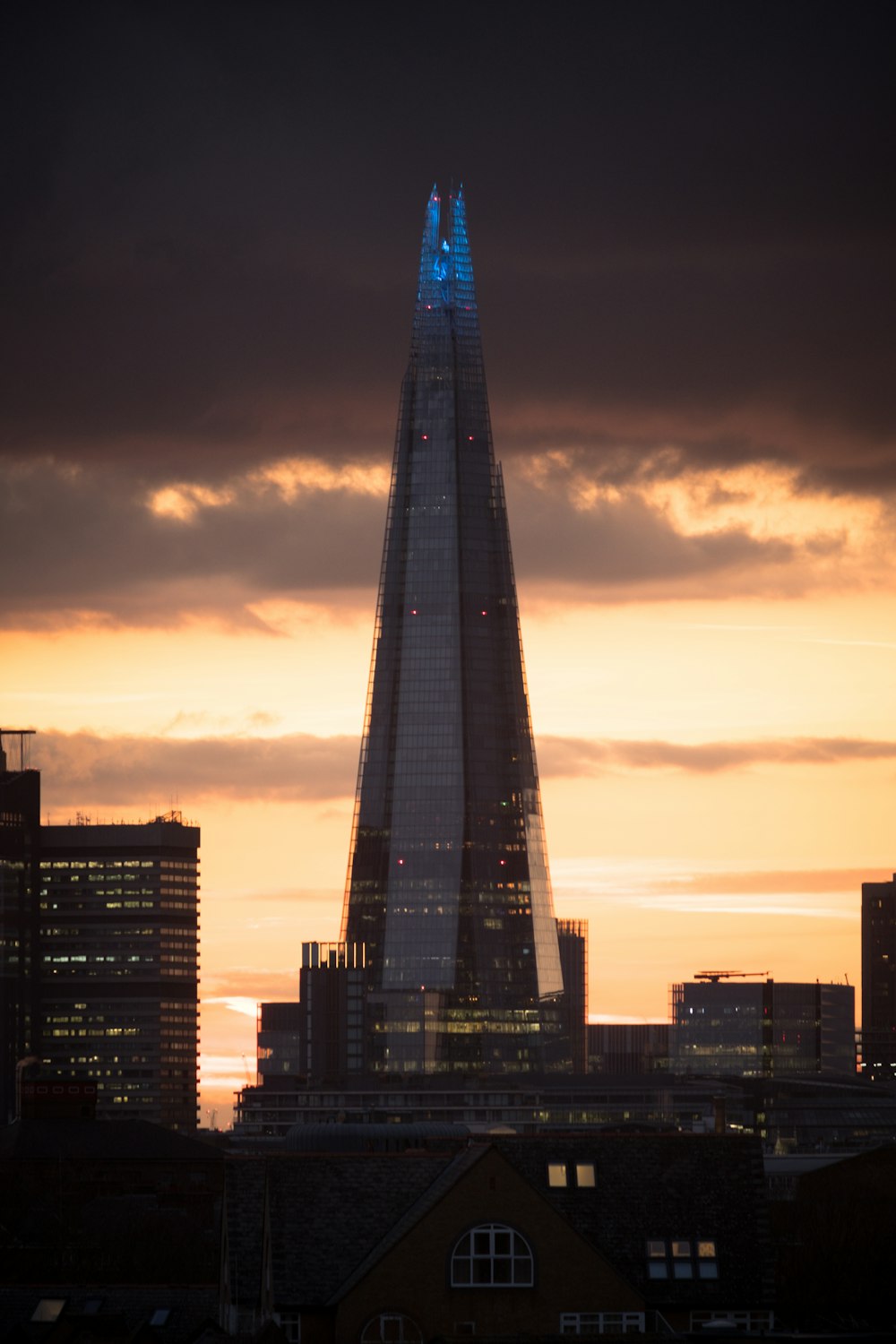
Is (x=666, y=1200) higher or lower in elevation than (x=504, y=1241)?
higher

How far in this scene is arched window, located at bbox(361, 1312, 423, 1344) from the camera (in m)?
91.3

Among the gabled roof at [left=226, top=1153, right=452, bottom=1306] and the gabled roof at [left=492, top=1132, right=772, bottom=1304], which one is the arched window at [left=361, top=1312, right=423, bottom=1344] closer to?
the gabled roof at [left=226, top=1153, right=452, bottom=1306]

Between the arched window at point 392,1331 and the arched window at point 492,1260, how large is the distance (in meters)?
1.85

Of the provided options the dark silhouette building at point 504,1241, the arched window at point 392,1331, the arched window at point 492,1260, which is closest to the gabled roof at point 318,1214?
the dark silhouette building at point 504,1241

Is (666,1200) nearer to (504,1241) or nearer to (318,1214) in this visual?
(504,1241)

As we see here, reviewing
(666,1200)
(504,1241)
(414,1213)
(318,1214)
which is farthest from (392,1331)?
(666,1200)

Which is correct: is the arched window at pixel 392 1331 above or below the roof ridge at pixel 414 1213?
below

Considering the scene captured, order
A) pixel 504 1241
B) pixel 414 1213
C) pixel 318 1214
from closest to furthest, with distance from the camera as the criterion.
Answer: pixel 504 1241 → pixel 414 1213 → pixel 318 1214

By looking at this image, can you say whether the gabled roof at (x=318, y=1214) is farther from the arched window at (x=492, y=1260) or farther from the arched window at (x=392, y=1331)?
the arched window at (x=492, y=1260)

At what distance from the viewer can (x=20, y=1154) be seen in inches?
7805

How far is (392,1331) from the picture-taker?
301ft

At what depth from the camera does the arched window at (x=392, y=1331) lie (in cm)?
9131

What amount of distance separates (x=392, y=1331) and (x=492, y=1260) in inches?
148

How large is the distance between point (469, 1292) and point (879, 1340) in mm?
13267
